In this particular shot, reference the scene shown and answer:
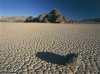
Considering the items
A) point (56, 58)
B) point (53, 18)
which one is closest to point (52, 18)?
point (53, 18)

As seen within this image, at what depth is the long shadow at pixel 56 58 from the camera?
5.09m

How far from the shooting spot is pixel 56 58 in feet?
18.5

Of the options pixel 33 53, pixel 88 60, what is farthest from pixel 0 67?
pixel 88 60

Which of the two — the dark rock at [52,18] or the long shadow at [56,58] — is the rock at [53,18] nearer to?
the dark rock at [52,18]

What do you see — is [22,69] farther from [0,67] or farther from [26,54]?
[26,54]

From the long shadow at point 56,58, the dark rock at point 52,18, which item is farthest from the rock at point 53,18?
the long shadow at point 56,58

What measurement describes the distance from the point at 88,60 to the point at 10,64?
2.45 metres

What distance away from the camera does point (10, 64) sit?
Answer: 16.2ft

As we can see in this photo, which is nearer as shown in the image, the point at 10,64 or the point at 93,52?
the point at 10,64

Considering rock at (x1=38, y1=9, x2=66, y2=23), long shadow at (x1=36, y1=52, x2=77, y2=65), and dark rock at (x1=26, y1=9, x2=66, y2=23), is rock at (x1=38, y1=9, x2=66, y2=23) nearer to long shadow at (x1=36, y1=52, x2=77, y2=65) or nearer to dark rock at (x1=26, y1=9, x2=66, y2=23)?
dark rock at (x1=26, y1=9, x2=66, y2=23)

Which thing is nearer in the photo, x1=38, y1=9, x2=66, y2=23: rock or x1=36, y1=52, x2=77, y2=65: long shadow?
x1=36, y1=52, x2=77, y2=65: long shadow

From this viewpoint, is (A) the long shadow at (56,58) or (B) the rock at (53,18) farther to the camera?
(B) the rock at (53,18)

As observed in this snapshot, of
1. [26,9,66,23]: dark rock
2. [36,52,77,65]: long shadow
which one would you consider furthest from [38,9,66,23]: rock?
[36,52,77,65]: long shadow

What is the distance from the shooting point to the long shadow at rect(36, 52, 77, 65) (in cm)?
509
